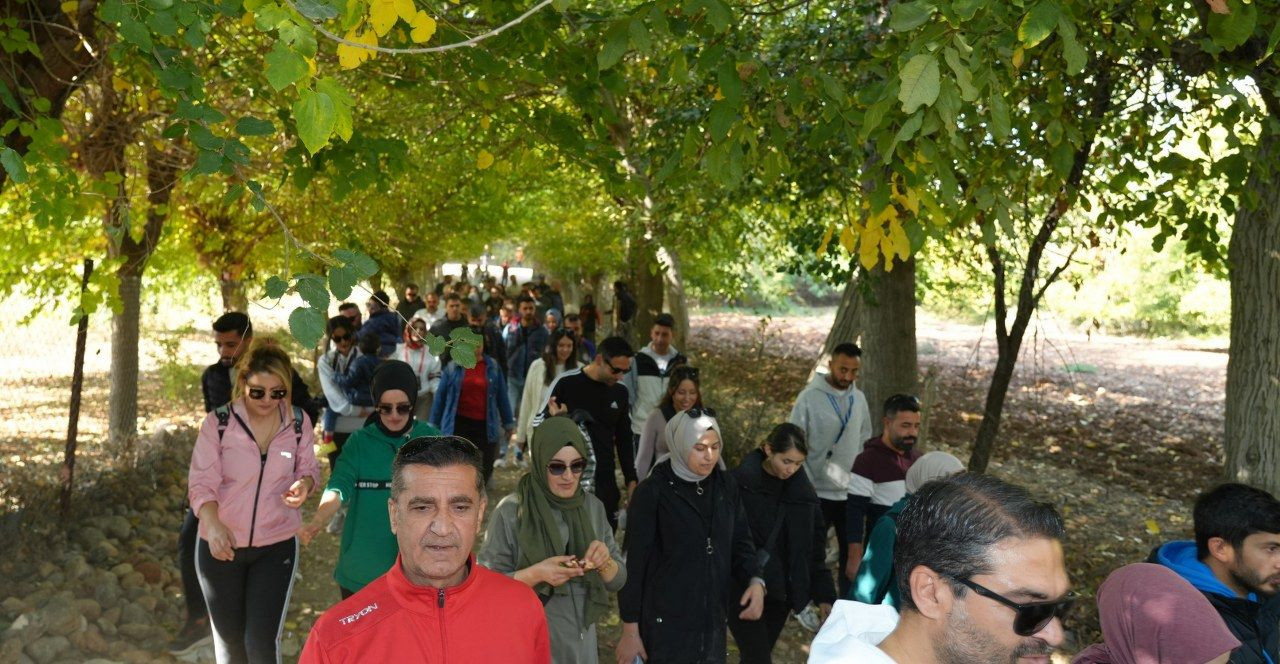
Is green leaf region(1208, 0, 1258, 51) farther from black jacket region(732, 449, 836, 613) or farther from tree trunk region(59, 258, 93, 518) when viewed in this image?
tree trunk region(59, 258, 93, 518)

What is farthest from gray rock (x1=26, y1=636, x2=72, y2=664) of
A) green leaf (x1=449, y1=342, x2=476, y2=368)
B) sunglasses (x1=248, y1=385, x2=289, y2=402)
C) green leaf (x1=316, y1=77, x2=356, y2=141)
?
green leaf (x1=316, y1=77, x2=356, y2=141)

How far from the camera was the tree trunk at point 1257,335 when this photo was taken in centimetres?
597

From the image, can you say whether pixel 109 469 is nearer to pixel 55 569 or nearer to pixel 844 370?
pixel 55 569

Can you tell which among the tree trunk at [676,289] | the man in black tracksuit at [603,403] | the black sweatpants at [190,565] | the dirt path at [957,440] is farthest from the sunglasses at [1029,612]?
the tree trunk at [676,289]

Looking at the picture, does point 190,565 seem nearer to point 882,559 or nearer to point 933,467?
point 882,559

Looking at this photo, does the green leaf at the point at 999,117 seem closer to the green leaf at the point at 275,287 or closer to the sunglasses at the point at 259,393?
the green leaf at the point at 275,287

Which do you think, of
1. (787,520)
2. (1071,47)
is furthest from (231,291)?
(1071,47)

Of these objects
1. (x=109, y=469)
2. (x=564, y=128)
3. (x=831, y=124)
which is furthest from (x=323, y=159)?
(x=109, y=469)

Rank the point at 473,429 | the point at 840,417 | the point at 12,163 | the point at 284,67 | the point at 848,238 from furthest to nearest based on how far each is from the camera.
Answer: the point at 473,429, the point at 840,417, the point at 848,238, the point at 12,163, the point at 284,67

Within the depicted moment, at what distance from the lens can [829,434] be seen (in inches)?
273

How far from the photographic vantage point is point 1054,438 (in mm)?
15531

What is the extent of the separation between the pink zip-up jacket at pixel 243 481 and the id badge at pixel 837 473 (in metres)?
3.64

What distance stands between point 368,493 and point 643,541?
1.40m

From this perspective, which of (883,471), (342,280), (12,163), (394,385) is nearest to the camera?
(342,280)
